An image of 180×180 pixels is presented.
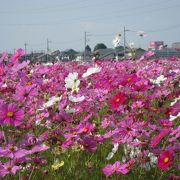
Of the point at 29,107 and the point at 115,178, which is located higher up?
the point at 29,107

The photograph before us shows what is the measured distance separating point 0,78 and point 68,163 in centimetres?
93

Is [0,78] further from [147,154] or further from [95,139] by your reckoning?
[147,154]

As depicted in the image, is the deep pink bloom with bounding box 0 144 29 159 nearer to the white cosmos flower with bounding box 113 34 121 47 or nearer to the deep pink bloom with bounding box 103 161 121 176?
the deep pink bloom with bounding box 103 161 121 176

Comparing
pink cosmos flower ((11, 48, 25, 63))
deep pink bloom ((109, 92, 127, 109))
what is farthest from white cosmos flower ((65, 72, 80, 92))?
pink cosmos flower ((11, 48, 25, 63))

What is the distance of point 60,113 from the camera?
5.82ft

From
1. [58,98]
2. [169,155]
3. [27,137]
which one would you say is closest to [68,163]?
[58,98]

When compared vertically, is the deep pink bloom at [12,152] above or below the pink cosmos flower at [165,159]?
above

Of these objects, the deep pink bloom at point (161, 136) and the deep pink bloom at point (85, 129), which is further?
the deep pink bloom at point (85, 129)

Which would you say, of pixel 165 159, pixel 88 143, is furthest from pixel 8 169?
pixel 165 159

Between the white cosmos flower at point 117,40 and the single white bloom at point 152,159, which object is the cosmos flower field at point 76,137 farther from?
the white cosmos flower at point 117,40

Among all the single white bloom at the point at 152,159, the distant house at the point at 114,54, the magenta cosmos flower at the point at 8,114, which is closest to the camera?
the magenta cosmos flower at the point at 8,114

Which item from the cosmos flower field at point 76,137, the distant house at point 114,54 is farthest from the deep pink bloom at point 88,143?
the distant house at point 114,54

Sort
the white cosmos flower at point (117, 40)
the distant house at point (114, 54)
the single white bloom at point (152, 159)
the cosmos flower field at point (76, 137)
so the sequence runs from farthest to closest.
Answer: the distant house at point (114, 54) → the white cosmos flower at point (117, 40) → the single white bloom at point (152, 159) → the cosmos flower field at point (76, 137)

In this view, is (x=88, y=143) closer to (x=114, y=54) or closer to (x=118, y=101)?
(x=118, y=101)
